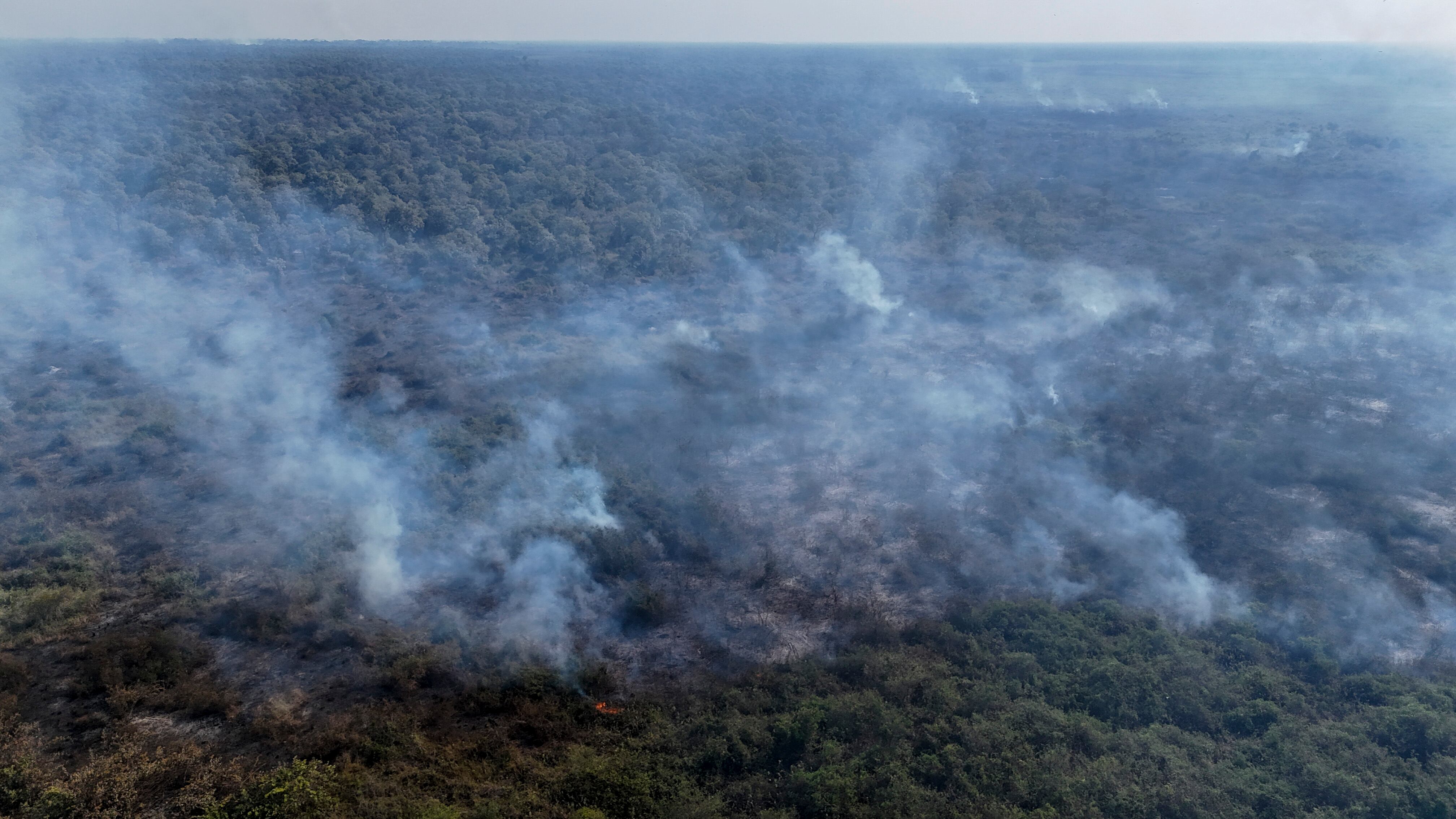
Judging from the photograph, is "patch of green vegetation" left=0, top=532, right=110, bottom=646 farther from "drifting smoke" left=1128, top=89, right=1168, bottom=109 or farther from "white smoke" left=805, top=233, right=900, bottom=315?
"drifting smoke" left=1128, top=89, right=1168, bottom=109

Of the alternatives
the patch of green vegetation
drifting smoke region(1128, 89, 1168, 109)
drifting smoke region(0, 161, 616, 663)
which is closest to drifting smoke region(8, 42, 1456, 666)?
drifting smoke region(0, 161, 616, 663)

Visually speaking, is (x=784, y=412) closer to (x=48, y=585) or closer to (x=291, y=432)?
(x=291, y=432)

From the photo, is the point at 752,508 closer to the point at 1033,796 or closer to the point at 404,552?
the point at 404,552

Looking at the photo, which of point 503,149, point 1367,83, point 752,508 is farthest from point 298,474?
point 1367,83

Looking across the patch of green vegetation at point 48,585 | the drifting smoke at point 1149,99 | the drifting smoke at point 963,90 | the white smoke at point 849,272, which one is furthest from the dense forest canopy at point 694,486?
the drifting smoke at point 963,90

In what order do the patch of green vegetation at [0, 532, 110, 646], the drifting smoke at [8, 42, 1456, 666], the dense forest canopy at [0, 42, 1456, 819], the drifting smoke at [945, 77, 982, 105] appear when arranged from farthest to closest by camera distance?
the drifting smoke at [945, 77, 982, 105] → the drifting smoke at [8, 42, 1456, 666] → the patch of green vegetation at [0, 532, 110, 646] → the dense forest canopy at [0, 42, 1456, 819]

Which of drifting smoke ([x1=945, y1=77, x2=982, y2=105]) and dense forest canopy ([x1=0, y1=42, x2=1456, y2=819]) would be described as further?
drifting smoke ([x1=945, y1=77, x2=982, y2=105])

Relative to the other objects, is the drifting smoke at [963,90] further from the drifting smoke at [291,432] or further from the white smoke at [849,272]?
the drifting smoke at [291,432]

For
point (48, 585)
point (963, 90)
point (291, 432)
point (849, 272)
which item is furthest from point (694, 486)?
point (963, 90)

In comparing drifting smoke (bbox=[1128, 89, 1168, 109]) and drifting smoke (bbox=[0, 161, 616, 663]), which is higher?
drifting smoke (bbox=[1128, 89, 1168, 109])
